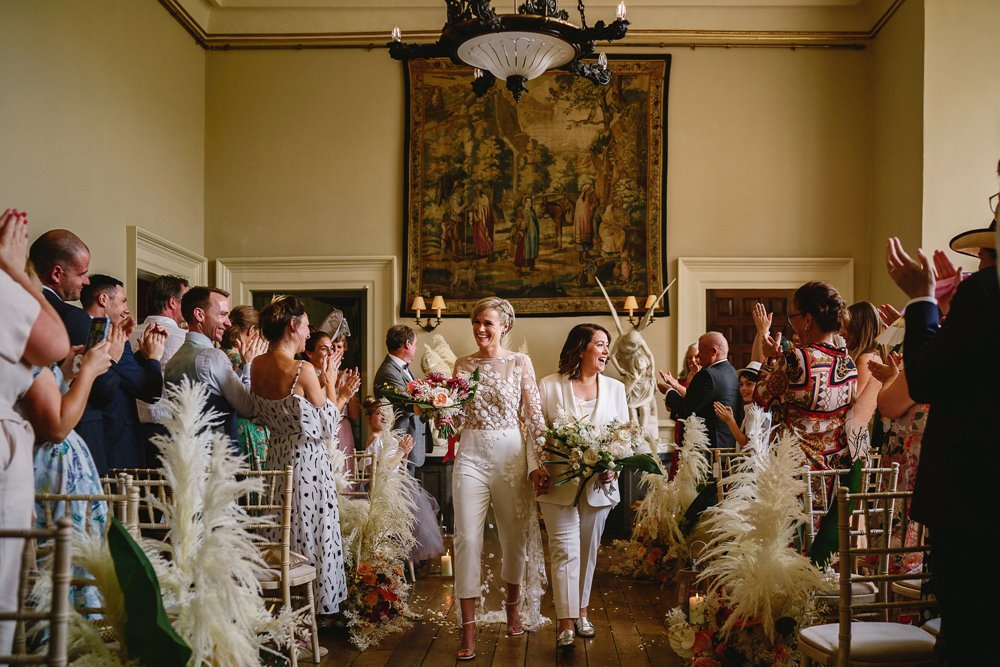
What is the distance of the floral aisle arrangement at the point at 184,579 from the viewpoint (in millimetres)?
2248

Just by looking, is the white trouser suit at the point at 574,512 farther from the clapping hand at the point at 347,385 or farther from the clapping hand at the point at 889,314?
the clapping hand at the point at 889,314

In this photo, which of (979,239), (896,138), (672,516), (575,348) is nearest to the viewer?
(979,239)

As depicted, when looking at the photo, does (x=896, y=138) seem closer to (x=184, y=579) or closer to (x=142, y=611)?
(x=184, y=579)

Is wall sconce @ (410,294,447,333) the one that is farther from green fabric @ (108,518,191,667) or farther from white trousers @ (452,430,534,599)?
green fabric @ (108,518,191,667)

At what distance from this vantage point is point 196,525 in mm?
2564

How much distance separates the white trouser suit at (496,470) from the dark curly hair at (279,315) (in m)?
1.00

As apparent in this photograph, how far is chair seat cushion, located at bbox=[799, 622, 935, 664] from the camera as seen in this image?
249 centimetres

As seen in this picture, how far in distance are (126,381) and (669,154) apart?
22.5 feet

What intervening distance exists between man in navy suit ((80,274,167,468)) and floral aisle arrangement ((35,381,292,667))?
177cm

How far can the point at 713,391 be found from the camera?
5715mm

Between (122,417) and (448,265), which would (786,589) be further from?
(448,265)

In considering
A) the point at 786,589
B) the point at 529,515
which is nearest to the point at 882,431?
the point at 786,589

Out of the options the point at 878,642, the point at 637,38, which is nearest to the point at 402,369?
the point at 878,642

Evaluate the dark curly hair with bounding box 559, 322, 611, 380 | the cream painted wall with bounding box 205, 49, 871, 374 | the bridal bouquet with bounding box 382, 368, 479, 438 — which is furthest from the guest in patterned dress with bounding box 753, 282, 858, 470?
the cream painted wall with bounding box 205, 49, 871, 374
